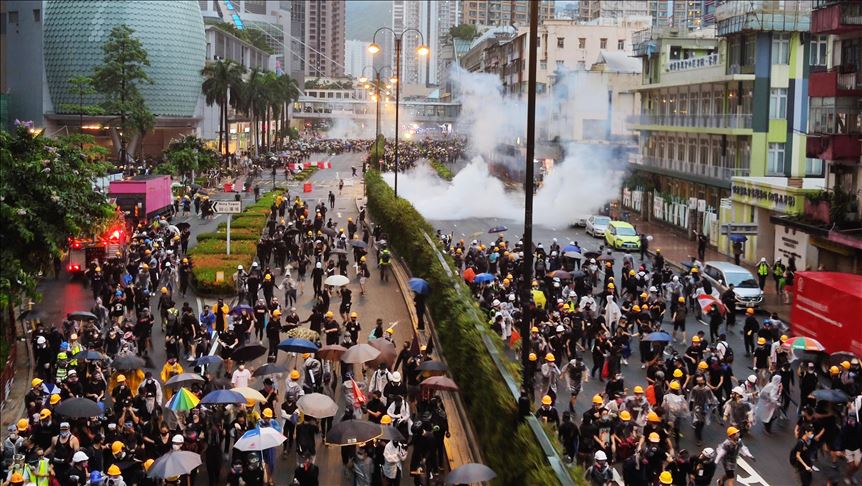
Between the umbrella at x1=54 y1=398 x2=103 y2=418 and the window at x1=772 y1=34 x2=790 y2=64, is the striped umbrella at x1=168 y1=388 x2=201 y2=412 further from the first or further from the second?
the window at x1=772 y1=34 x2=790 y2=64

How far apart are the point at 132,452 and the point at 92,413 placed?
4.58 ft

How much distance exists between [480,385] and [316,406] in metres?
2.56

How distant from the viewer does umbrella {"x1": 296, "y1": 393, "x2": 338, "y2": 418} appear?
15.5m

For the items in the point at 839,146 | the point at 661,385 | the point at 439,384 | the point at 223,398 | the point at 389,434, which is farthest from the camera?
the point at 839,146

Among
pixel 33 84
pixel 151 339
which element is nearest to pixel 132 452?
pixel 151 339

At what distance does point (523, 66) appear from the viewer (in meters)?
91.4

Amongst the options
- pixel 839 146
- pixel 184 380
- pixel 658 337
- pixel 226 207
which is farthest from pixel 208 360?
pixel 839 146

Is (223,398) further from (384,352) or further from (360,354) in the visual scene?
(384,352)

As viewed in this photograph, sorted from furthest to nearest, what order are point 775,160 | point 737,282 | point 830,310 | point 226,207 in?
point 775,160 < point 226,207 < point 737,282 < point 830,310

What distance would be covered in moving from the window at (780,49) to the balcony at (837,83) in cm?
1197

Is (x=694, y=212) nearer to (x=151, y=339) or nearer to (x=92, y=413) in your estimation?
(x=151, y=339)

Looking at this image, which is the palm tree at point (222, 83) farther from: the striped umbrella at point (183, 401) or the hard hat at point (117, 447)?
the hard hat at point (117, 447)

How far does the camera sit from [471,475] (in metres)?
12.5

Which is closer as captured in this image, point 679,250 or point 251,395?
point 251,395
